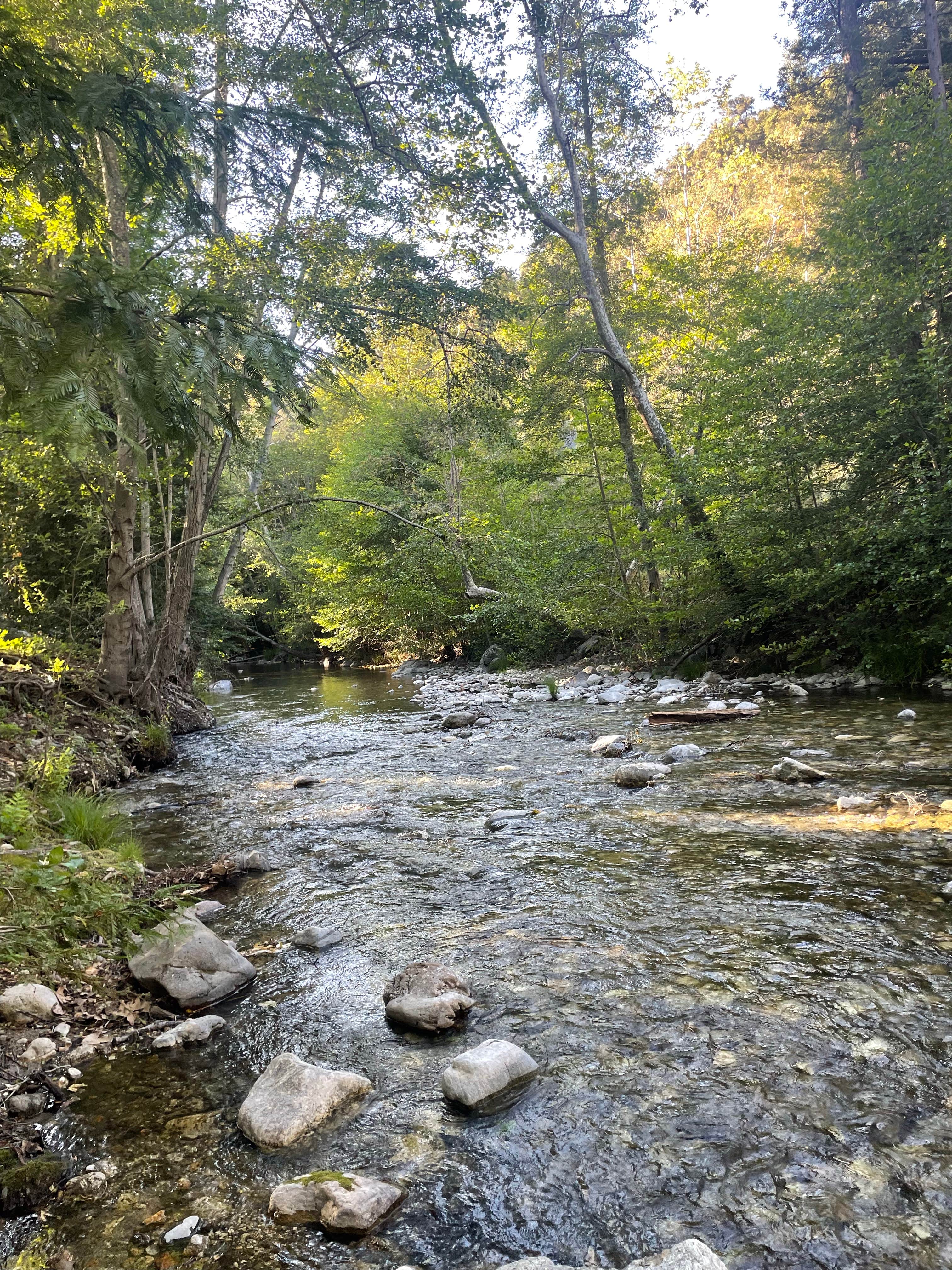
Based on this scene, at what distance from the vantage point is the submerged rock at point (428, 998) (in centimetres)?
245

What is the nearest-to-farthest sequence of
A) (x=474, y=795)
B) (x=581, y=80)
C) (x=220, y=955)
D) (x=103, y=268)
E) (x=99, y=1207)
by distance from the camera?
(x=99, y=1207) → (x=103, y=268) → (x=220, y=955) → (x=474, y=795) → (x=581, y=80)

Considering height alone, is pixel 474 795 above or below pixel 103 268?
below

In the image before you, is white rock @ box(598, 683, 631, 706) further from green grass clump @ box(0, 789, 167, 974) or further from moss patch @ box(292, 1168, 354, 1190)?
moss patch @ box(292, 1168, 354, 1190)

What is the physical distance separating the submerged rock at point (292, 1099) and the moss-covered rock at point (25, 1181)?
18.6 inches

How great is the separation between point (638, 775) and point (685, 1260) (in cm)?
421

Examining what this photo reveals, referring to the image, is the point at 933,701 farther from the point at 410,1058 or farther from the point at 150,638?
the point at 150,638

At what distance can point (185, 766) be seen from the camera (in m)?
8.03

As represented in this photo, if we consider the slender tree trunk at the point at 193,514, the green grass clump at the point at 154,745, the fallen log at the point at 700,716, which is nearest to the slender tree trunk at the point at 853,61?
the slender tree trunk at the point at 193,514

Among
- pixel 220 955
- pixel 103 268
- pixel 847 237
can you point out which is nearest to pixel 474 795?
pixel 220 955

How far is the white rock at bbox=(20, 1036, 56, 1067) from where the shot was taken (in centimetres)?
228

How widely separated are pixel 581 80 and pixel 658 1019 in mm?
17742

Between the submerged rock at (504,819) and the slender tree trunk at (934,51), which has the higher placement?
the slender tree trunk at (934,51)

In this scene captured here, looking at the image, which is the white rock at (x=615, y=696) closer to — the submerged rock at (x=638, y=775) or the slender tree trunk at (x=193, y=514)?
the submerged rock at (x=638, y=775)

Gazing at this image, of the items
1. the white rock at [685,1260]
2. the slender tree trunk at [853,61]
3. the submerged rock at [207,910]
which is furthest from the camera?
the slender tree trunk at [853,61]
